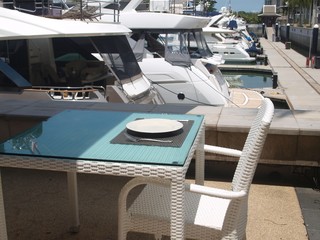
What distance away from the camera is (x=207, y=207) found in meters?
2.72

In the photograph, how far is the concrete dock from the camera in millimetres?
3439

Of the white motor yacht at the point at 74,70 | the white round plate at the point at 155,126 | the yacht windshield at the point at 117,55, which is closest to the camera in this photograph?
the white round plate at the point at 155,126

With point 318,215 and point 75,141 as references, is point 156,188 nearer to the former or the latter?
point 75,141

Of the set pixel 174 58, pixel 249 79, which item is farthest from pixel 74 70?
pixel 249 79

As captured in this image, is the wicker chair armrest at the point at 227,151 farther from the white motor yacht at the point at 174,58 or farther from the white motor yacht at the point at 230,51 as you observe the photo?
the white motor yacht at the point at 230,51

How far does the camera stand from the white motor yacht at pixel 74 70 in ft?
25.2

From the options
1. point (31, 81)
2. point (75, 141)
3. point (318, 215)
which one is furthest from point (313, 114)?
point (31, 81)

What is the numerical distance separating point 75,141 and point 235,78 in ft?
69.5

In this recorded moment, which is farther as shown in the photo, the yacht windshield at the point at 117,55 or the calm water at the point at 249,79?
the calm water at the point at 249,79

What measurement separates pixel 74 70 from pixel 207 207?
6.85 metres

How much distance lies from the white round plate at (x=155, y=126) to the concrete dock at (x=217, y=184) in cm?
94

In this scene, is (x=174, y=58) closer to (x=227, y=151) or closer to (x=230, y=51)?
(x=227, y=151)

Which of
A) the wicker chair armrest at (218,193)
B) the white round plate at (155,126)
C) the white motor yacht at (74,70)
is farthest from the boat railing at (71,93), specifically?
the wicker chair armrest at (218,193)

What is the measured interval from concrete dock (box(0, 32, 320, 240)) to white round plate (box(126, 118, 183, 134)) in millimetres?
942
